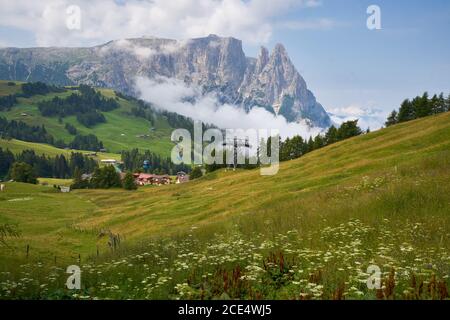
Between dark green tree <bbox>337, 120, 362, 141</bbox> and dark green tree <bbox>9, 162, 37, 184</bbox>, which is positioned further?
dark green tree <bbox>9, 162, 37, 184</bbox>

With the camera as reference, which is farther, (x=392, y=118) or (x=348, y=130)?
(x=392, y=118)

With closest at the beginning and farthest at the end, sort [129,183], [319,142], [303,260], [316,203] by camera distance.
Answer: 1. [303,260]
2. [316,203]
3. [319,142]
4. [129,183]

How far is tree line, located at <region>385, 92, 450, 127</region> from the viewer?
115 metres

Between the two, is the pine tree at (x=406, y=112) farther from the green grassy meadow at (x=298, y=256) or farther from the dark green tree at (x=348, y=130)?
the green grassy meadow at (x=298, y=256)

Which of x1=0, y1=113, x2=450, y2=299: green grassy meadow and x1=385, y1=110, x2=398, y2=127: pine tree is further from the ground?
x1=385, y1=110, x2=398, y2=127: pine tree

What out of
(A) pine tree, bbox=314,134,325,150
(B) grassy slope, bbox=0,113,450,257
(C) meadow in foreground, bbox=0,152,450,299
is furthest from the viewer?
(A) pine tree, bbox=314,134,325,150

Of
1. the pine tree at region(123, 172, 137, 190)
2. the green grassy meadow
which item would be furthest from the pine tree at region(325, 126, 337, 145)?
the green grassy meadow

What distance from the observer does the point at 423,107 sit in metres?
116

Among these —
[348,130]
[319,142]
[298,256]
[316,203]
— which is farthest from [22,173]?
[298,256]

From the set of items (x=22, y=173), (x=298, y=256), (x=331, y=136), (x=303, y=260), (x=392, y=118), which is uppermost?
(x=392, y=118)

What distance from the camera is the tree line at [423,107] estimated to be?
114625 mm

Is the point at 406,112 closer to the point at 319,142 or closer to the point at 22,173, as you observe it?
the point at 319,142

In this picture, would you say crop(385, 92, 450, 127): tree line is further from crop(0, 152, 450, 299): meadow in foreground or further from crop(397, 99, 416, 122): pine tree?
crop(0, 152, 450, 299): meadow in foreground
